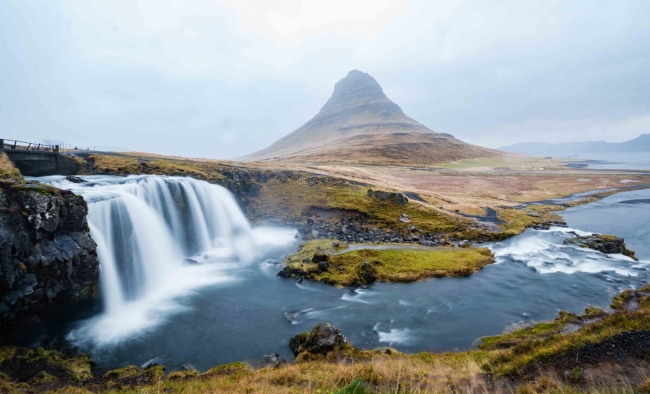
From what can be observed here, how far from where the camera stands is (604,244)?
1344 inches

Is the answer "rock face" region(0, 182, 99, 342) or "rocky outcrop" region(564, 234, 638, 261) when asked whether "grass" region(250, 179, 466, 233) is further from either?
"rock face" region(0, 182, 99, 342)

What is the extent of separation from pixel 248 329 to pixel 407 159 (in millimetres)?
164773

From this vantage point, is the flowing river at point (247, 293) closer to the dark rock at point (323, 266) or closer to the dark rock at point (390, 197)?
the dark rock at point (323, 266)

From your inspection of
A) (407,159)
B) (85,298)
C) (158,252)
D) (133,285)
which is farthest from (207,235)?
(407,159)

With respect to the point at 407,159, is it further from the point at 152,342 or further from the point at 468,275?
the point at 152,342

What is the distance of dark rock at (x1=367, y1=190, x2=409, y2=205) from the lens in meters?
48.4

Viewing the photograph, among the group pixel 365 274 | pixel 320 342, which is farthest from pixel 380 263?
pixel 320 342

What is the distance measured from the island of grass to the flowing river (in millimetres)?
1070

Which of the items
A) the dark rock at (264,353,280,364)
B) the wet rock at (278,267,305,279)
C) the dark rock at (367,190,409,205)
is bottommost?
the dark rock at (264,353,280,364)

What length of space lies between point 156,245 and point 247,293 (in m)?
11.7

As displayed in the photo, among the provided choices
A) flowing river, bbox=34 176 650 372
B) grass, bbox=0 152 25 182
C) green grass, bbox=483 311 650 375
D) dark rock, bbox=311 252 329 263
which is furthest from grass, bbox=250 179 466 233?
grass, bbox=0 152 25 182

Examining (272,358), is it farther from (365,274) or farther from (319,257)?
(319,257)

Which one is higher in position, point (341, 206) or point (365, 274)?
point (341, 206)

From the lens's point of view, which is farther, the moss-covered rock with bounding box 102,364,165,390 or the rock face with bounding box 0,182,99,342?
the rock face with bounding box 0,182,99,342
